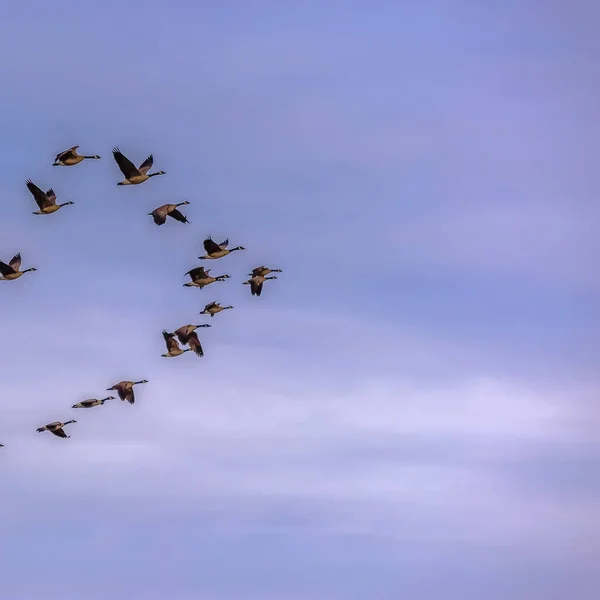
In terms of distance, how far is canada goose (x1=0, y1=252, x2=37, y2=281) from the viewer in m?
114

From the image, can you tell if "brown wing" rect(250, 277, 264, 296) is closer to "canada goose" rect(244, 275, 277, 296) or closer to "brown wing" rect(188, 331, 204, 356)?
"canada goose" rect(244, 275, 277, 296)

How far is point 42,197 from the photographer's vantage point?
111375 millimetres

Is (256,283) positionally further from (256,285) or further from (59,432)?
(59,432)

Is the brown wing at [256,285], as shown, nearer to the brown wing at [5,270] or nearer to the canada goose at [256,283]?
the canada goose at [256,283]

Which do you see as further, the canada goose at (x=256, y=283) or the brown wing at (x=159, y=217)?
the canada goose at (x=256, y=283)

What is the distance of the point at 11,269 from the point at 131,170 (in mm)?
8636

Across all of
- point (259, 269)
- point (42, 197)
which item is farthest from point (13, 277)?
point (259, 269)

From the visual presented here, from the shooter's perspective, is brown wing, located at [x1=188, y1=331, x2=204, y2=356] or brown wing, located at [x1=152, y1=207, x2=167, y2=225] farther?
brown wing, located at [x1=188, y1=331, x2=204, y2=356]

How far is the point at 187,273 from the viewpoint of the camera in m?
115

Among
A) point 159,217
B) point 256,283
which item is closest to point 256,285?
point 256,283

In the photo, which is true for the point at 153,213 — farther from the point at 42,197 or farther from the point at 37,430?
the point at 37,430

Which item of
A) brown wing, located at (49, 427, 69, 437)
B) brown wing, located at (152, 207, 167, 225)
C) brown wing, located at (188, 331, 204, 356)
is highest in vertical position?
brown wing, located at (152, 207, 167, 225)

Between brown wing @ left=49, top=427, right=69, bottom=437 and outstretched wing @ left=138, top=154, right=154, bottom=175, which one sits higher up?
outstretched wing @ left=138, top=154, right=154, bottom=175

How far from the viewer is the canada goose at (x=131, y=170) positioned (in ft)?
359
